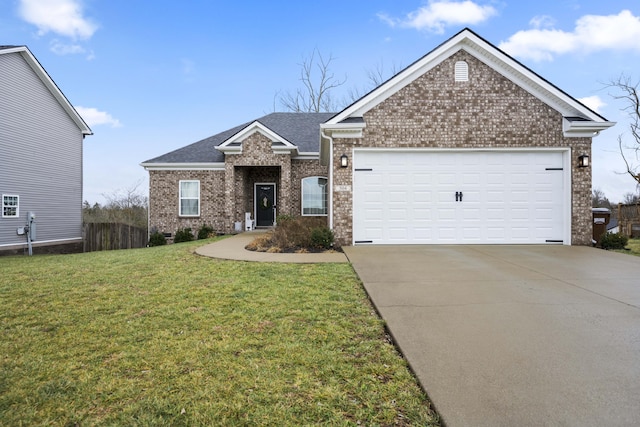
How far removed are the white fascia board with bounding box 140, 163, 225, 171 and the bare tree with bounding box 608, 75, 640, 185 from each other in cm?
2162

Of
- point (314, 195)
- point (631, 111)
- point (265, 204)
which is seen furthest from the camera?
point (631, 111)

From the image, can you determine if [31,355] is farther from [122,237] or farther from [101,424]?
[122,237]

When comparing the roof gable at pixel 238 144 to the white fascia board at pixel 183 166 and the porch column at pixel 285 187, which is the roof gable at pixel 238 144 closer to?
the white fascia board at pixel 183 166

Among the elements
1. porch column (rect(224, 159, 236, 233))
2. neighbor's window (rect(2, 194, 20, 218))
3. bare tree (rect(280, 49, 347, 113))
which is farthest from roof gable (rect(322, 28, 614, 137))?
bare tree (rect(280, 49, 347, 113))

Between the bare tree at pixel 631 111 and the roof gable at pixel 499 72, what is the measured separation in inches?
539

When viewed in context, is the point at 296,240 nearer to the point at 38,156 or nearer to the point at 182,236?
the point at 182,236

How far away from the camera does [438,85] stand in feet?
30.4

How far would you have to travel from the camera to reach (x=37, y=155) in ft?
45.9

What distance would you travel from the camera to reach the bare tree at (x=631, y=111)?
60.9ft

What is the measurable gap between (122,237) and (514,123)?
15.6 m

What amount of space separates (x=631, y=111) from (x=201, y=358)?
2567cm

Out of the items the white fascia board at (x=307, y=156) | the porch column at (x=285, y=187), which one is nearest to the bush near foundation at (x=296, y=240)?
the porch column at (x=285, y=187)

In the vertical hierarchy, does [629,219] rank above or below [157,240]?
above

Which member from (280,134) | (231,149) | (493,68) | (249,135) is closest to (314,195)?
(280,134)
